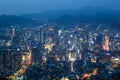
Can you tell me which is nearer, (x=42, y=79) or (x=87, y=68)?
(x=42, y=79)

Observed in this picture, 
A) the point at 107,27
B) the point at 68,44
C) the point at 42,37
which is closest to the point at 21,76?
the point at 68,44

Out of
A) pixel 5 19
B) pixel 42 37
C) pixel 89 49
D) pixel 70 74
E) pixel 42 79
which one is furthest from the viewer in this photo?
pixel 5 19

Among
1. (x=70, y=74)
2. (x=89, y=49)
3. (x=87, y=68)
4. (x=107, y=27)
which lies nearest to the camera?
(x=70, y=74)

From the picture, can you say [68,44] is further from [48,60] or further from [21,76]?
[21,76]

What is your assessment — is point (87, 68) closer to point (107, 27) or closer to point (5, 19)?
point (107, 27)

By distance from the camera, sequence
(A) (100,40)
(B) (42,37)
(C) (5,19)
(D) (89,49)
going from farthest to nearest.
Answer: (C) (5,19) → (B) (42,37) → (A) (100,40) → (D) (89,49)

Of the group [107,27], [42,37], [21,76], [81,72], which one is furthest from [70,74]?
[107,27]

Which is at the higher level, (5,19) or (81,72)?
(5,19)

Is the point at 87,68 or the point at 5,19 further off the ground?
the point at 5,19

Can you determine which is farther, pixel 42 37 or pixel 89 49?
pixel 42 37
